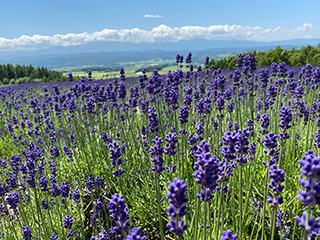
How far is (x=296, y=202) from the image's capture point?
12.2 feet

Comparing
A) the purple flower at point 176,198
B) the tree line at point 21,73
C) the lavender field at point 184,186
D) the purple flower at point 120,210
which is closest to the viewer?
the purple flower at point 176,198

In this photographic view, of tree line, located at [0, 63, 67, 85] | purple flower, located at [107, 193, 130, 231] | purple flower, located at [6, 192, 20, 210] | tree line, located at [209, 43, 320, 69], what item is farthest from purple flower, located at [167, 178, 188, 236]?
tree line, located at [0, 63, 67, 85]

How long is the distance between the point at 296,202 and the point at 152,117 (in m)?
2.61

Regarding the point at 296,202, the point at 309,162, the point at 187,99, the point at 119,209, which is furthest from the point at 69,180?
the point at 309,162

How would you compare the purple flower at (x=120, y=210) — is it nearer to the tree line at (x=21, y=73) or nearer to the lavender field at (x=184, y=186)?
the lavender field at (x=184, y=186)


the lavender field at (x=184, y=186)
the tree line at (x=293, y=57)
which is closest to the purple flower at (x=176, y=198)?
the lavender field at (x=184, y=186)

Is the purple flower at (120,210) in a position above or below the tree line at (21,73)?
below

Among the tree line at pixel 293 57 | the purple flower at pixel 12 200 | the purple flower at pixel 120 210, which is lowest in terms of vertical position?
the purple flower at pixel 12 200

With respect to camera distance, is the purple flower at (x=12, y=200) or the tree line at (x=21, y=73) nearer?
the purple flower at (x=12, y=200)

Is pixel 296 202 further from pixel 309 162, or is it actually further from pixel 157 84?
pixel 157 84

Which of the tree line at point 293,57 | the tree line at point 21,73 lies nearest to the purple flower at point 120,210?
the tree line at point 293,57

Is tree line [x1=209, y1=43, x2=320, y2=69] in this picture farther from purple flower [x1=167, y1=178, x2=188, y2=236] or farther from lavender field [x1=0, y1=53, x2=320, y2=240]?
purple flower [x1=167, y1=178, x2=188, y2=236]

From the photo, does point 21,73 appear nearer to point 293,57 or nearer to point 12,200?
point 293,57

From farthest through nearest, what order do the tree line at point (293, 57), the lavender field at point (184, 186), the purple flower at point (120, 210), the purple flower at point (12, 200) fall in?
the tree line at point (293, 57) < the purple flower at point (12, 200) < the lavender field at point (184, 186) < the purple flower at point (120, 210)
